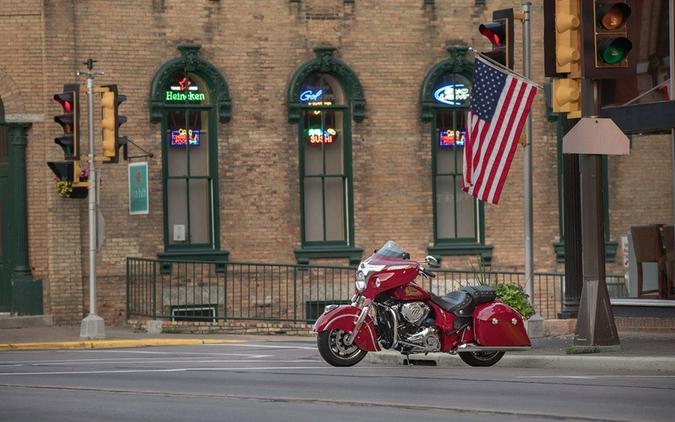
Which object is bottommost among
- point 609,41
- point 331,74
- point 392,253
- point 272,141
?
point 392,253

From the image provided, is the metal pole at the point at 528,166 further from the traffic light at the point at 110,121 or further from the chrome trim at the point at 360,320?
the traffic light at the point at 110,121

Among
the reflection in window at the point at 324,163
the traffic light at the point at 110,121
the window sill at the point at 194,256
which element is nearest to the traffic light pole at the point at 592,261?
the traffic light at the point at 110,121

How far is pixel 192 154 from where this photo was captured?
29.5 m

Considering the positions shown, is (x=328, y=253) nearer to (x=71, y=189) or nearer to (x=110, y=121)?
(x=71, y=189)

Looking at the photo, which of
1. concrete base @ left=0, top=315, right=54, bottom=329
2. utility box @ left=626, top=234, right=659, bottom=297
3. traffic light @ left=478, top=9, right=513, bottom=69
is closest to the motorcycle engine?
traffic light @ left=478, top=9, right=513, bottom=69

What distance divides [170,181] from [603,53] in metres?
14.0

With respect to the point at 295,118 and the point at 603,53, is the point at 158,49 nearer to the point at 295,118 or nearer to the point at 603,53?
the point at 295,118

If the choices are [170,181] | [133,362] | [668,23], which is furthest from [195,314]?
[668,23]

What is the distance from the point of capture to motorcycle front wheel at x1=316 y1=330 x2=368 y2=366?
695 inches

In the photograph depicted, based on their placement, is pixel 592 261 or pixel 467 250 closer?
pixel 592 261

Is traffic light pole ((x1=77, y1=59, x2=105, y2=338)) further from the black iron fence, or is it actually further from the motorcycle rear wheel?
the motorcycle rear wheel

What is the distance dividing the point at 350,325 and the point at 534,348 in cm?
287

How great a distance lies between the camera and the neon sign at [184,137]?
95.9ft

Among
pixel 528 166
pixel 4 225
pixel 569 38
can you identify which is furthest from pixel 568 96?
pixel 4 225
